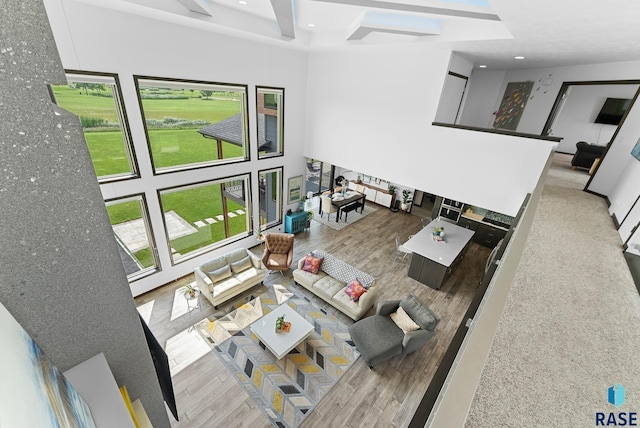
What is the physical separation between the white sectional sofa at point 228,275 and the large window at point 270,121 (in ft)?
9.51

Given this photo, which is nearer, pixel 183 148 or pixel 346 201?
pixel 183 148

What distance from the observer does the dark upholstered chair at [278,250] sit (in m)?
6.90

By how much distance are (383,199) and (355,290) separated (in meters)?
6.32

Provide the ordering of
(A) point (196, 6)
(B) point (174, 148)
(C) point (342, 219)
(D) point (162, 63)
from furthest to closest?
(C) point (342, 219) → (B) point (174, 148) → (D) point (162, 63) → (A) point (196, 6)

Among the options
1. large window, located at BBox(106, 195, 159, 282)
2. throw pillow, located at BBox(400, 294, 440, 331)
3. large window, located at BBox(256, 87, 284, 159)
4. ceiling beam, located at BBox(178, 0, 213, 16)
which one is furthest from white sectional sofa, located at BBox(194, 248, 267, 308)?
ceiling beam, located at BBox(178, 0, 213, 16)

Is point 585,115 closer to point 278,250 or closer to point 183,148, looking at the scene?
point 278,250

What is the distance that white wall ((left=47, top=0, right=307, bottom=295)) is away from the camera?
3.86 meters

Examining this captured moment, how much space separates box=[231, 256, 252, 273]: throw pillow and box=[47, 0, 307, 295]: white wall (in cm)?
105

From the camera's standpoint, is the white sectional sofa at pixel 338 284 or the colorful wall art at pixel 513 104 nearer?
the white sectional sofa at pixel 338 284

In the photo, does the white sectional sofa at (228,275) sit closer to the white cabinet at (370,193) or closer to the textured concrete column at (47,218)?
the textured concrete column at (47,218)

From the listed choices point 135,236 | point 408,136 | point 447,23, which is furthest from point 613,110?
point 135,236

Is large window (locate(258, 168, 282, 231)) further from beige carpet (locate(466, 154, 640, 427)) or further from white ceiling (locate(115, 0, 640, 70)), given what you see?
beige carpet (locate(466, 154, 640, 427))

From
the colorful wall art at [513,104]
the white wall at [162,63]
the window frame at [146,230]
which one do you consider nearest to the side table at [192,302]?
the white wall at [162,63]

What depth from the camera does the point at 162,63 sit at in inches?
187
